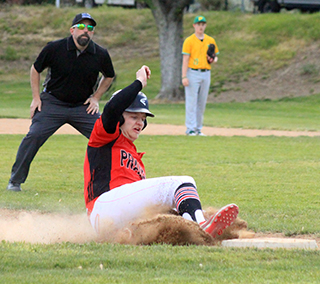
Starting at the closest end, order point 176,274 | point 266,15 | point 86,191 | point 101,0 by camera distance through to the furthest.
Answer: point 176,274 < point 86,191 < point 266,15 < point 101,0

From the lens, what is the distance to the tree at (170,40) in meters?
23.5

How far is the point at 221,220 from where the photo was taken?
394 cm

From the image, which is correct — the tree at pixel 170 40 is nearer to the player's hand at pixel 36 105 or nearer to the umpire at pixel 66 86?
the umpire at pixel 66 86

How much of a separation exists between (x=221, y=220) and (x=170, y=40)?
21.0m

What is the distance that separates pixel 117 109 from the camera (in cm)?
409

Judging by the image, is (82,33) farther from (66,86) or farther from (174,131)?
(174,131)

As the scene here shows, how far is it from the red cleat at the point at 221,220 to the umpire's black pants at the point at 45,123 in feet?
10.0

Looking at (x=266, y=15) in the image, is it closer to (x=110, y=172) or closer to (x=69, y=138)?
(x=69, y=138)

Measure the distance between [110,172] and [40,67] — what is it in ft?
8.82

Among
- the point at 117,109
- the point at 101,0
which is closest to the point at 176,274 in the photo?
the point at 117,109

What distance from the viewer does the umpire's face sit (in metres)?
6.42

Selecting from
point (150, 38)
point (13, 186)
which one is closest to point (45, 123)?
point (13, 186)

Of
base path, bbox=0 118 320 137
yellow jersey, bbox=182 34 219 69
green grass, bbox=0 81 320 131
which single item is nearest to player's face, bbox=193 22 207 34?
yellow jersey, bbox=182 34 219 69

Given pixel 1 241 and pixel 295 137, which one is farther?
pixel 295 137
